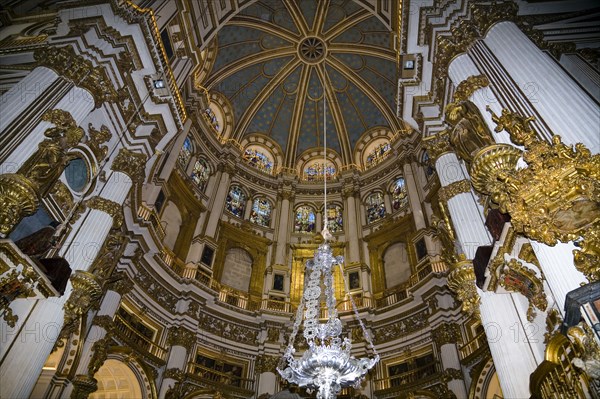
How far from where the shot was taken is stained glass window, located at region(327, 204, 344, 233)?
25609 millimetres

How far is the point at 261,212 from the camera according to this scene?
1036 inches

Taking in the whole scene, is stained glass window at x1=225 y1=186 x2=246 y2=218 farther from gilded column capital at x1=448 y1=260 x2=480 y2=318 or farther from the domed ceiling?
gilded column capital at x1=448 y1=260 x2=480 y2=318

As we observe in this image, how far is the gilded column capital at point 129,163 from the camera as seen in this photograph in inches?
501

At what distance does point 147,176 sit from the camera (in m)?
17.2

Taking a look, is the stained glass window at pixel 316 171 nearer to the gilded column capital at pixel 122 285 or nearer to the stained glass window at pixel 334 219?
the stained glass window at pixel 334 219

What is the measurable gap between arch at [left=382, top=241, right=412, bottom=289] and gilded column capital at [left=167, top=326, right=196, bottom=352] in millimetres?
→ 10188

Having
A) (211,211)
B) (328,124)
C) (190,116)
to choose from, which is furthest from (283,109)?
(211,211)

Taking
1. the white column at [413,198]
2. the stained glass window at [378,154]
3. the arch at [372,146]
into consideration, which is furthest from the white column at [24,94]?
the arch at [372,146]

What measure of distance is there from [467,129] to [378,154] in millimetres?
19991

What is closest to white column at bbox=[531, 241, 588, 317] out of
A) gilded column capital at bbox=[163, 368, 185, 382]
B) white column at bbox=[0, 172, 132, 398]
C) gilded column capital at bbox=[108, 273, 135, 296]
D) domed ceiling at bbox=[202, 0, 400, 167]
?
white column at bbox=[0, 172, 132, 398]

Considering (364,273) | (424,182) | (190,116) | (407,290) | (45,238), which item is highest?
(190,116)

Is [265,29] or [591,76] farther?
[265,29]

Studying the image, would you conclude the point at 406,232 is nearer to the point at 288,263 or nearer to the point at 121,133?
the point at 288,263

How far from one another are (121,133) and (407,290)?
13.9 meters
